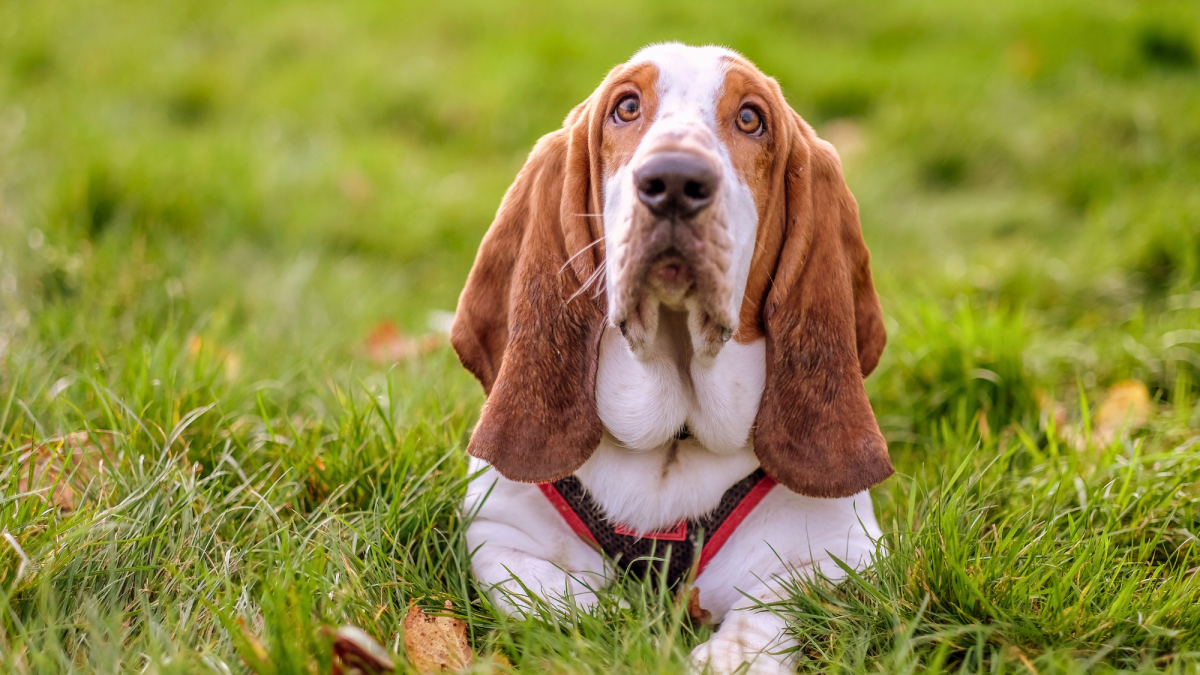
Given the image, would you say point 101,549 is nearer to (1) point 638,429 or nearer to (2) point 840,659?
(1) point 638,429

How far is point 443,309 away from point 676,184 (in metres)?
2.86

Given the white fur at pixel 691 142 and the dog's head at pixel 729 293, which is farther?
the dog's head at pixel 729 293

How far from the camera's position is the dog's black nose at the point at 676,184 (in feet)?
6.23

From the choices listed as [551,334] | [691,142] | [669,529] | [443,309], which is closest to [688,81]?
[691,142]

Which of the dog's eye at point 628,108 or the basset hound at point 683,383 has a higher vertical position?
the dog's eye at point 628,108

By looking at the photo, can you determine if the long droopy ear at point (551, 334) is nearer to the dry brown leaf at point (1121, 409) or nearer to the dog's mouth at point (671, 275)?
the dog's mouth at point (671, 275)

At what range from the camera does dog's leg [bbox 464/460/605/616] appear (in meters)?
2.23

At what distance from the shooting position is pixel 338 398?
111 inches

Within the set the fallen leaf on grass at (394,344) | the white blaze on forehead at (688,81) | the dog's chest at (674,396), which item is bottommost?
the fallen leaf on grass at (394,344)

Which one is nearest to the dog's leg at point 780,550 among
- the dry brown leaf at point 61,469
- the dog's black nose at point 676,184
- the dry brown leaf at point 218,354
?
the dog's black nose at point 676,184

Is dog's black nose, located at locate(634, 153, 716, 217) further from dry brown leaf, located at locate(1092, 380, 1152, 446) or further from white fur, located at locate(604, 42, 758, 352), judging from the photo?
dry brown leaf, located at locate(1092, 380, 1152, 446)

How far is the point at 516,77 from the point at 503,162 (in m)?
0.77

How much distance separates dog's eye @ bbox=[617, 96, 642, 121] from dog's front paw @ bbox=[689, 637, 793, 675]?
119 centimetres

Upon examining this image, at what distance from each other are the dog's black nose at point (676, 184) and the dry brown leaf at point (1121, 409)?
70.3 inches
